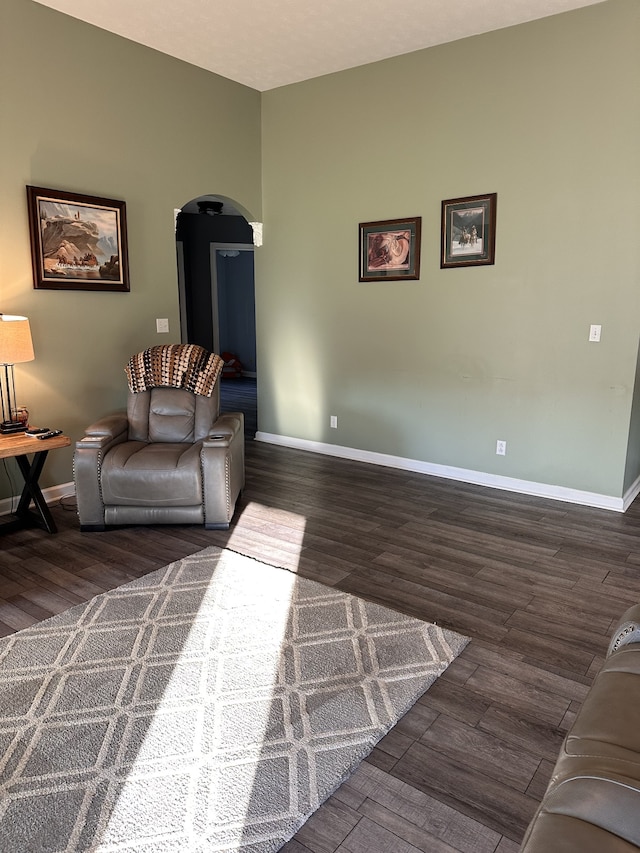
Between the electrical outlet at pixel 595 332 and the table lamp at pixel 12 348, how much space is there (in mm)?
3678

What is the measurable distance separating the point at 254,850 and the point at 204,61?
5.25 metres

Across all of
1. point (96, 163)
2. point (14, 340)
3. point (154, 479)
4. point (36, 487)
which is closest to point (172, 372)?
point (154, 479)

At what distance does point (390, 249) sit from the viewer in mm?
5008

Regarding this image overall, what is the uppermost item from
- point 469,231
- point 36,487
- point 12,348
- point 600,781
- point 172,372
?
point 469,231

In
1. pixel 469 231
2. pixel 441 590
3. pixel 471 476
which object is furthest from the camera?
pixel 471 476

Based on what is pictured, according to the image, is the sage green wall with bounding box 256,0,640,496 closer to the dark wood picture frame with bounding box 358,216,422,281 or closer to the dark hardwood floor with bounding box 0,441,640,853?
the dark wood picture frame with bounding box 358,216,422,281

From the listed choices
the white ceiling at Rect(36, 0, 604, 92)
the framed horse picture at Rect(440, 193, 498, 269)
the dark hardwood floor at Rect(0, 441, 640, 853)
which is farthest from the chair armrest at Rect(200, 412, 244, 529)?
the white ceiling at Rect(36, 0, 604, 92)

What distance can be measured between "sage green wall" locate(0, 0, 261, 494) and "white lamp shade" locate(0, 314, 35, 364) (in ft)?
1.36

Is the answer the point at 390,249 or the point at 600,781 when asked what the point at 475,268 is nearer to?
the point at 390,249

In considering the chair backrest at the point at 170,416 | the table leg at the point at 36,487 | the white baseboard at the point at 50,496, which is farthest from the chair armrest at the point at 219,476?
the white baseboard at the point at 50,496

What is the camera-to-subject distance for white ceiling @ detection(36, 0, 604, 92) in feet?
12.6

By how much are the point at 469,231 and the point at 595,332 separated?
A: 4.00 feet

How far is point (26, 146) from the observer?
3.91m

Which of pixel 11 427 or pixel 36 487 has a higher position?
pixel 11 427
